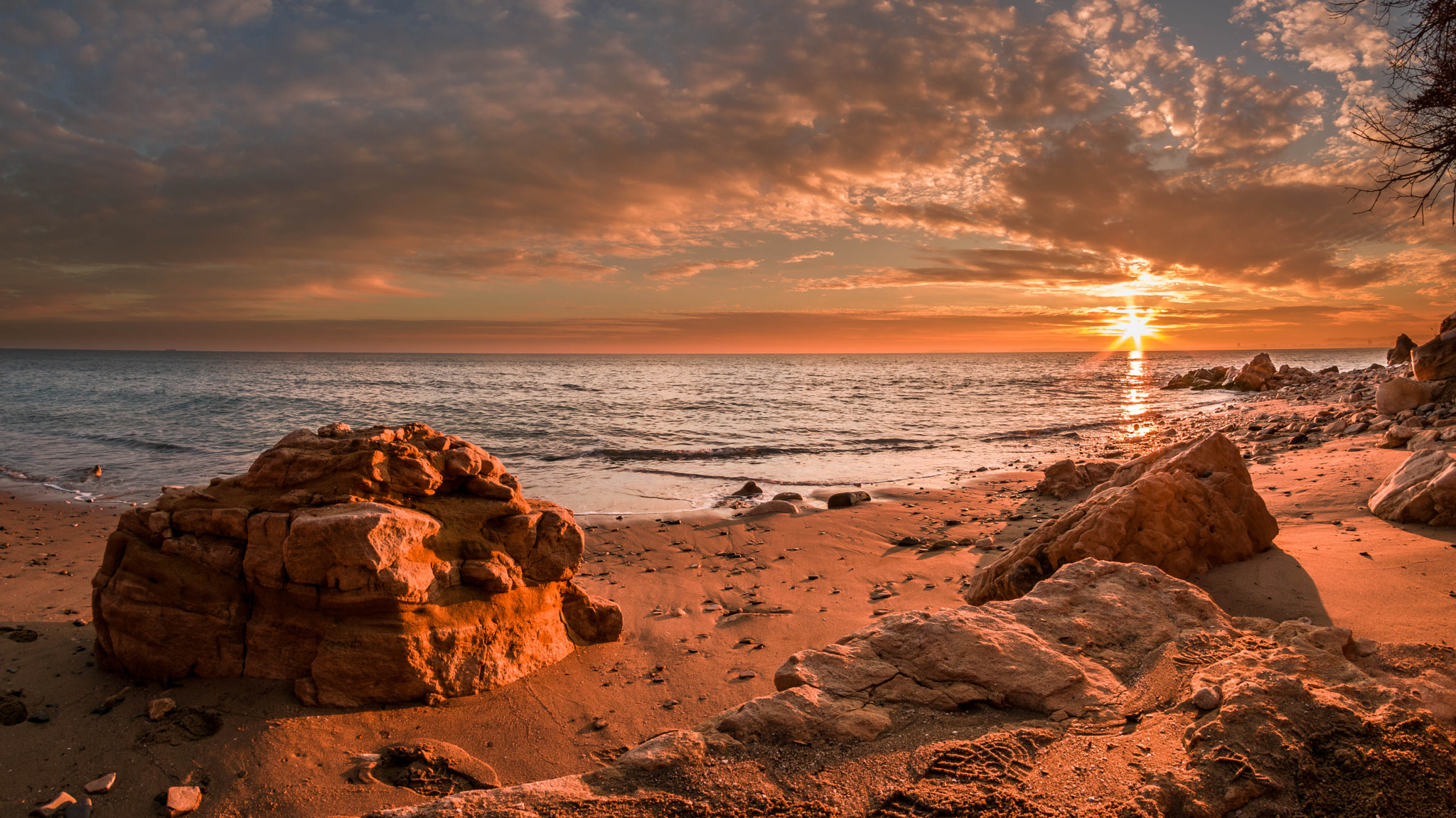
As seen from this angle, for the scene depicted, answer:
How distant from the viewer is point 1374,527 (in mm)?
6180

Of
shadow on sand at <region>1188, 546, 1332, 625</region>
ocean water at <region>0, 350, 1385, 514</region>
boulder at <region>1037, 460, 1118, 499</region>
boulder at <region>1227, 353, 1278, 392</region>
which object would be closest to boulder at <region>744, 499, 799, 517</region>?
ocean water at <region>0, 350, 1385, 514</region>

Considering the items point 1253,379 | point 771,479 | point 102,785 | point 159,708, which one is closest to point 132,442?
point 771,479

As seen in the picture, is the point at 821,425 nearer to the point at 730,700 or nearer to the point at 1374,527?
the point at 1374,527

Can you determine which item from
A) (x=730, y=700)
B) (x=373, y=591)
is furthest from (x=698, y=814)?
(x=373, y=591)

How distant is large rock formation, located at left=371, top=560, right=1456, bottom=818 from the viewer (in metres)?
2.27

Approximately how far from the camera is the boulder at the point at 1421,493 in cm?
579

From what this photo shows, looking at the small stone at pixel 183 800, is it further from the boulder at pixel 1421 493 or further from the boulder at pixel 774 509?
the boulder at pixel 1421 493

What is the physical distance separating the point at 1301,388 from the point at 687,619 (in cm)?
3896

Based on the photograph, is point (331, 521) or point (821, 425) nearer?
point (331, 521)

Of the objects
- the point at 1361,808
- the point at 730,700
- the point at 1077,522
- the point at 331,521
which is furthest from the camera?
the point at 1077,522

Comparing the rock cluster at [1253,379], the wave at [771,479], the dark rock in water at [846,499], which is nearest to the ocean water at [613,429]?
the wave at [771,479]

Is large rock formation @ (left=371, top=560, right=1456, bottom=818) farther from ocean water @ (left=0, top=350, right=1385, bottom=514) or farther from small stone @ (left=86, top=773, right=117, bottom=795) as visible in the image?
ocean water @ (left=0, top=350, right=1385, bottom=514)

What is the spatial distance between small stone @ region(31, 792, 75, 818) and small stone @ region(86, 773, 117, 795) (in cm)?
7

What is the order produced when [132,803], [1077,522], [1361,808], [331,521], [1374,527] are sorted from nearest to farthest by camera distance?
[1361,808] → [132,803] → [331,521] → [1077,522] → [1374,527]
